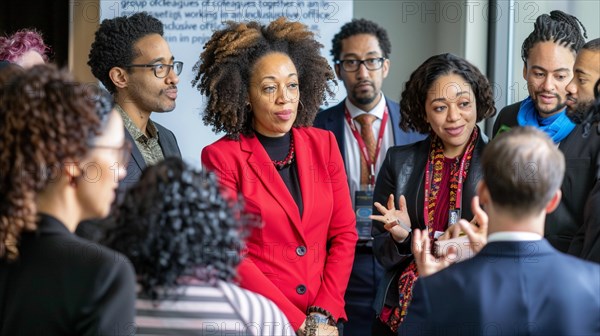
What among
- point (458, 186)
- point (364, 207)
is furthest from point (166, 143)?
point (458, 186)

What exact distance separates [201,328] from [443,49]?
4.62 metres

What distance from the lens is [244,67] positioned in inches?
142

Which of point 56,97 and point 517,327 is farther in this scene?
point 517,327

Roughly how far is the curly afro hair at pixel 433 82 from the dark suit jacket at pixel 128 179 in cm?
107

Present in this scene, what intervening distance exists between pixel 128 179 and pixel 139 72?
0.65 m

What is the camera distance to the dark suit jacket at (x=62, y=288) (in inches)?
70.9

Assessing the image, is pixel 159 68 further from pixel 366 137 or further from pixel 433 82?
pixel 366 137

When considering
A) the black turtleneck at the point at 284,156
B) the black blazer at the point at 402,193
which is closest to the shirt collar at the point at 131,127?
the black turtleneck at the point at 284,156

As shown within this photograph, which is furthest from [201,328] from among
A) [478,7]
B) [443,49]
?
[443,49]

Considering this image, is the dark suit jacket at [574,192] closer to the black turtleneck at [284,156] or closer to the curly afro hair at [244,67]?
the black turtleneck at [284,156]

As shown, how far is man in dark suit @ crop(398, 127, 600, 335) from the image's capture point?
6.76ft

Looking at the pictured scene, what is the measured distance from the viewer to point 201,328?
1928 mm

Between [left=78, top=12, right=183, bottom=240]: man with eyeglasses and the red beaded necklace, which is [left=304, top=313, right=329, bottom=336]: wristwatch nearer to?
the red beaded necklace

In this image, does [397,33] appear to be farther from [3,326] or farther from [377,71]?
[3,326]
